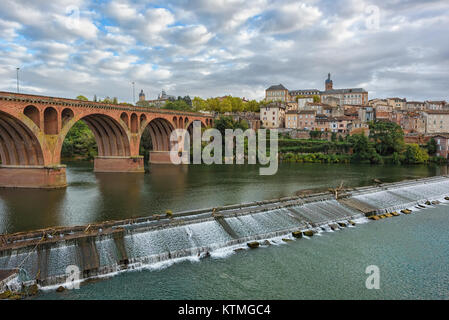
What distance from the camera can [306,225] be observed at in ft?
66.6

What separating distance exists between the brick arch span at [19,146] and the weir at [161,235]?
1874 centimetres

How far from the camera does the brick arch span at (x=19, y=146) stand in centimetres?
3036

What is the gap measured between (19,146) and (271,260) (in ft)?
90.1

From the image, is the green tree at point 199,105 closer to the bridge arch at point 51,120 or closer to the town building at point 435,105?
the bridge arch at point 51,120

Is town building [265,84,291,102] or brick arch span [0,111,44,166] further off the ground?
town building [265,84,291,102]

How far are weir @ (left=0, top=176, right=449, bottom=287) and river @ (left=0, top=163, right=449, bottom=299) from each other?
0.78m

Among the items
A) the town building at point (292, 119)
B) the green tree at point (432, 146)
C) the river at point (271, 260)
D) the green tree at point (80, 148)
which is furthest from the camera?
the town building at point (292, 119)

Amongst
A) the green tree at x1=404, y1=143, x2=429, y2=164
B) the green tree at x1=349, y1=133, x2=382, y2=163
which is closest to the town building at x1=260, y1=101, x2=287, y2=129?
the green tree at x1=349, y1=133, x2=382, y2=163

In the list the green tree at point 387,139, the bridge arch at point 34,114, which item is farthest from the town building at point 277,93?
the bridge arch at point 34,114

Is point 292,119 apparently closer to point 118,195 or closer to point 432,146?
point 432,146

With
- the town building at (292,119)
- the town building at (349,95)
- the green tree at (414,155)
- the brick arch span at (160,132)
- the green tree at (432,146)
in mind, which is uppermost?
the town building at (349,95)

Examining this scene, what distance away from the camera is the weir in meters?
13.4

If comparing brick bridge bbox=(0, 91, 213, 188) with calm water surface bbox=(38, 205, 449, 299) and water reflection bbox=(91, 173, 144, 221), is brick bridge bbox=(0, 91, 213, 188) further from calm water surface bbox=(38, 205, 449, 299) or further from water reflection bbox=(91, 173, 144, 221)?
calm water surface bbox=(38, 205, 449, 299)

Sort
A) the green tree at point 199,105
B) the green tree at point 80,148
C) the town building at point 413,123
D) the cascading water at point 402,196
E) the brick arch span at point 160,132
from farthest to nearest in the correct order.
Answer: the green tree at point 199,105 < the town building at point 413,123 < the green tree at point 80,148 < the brick arch span at point 160,132 < the cascading water at point 402,196
